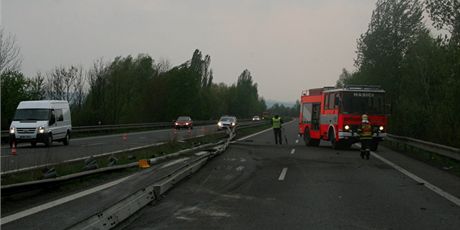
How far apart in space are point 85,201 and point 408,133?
2200 centimetres

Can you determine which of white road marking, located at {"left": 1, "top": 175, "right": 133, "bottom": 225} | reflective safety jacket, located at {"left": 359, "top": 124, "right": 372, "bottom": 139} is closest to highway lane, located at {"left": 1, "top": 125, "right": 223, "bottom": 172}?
white road marking, located at {"left": 1, "top": 175, "right": 133, "bottom": 225}

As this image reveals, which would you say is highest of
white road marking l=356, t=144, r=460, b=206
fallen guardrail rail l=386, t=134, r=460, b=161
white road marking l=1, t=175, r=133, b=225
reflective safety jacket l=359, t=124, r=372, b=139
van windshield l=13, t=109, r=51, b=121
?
van windshield l=13, t=109, r=51, b=121

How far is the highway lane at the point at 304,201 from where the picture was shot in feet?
25.3

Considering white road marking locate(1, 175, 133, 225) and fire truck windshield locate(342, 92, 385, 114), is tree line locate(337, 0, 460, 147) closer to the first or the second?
fire truck windshield locate(342, 92, 385, 114)

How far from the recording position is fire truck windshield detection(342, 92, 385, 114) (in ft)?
76.9

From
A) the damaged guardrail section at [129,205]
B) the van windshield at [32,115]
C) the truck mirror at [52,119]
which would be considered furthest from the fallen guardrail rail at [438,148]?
the van windshield at [32,115]

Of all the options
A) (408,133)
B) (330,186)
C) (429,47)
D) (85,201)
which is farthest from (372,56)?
(85,201)

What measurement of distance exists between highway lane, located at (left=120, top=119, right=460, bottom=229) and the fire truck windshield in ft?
25.3

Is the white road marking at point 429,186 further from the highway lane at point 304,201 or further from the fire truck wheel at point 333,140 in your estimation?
the fire truck wheel at point 333,140

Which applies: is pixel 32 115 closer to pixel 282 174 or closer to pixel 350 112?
pixel 350 112

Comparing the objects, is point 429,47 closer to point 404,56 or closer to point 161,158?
point 404,56

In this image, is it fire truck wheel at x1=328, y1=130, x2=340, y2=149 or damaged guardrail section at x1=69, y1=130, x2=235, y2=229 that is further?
fire truck wheel at x1=328, y1=130, x2=340, y2=149

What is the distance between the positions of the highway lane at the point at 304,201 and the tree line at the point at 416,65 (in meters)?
7.71

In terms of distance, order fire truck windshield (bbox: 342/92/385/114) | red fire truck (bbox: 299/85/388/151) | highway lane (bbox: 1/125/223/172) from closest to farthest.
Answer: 1. highway lane (bbox: 1/125/223/172)
2. red fire truck (bbox: 299/85/388/151)
3. fire truck windshield (bbox: 342/92/385/114)
